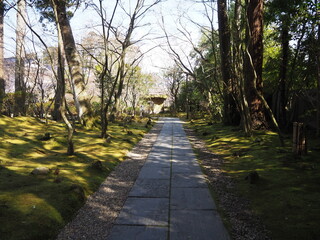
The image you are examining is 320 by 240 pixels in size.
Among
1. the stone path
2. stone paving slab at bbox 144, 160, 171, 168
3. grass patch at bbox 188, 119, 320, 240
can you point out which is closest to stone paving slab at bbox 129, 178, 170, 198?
the stone path

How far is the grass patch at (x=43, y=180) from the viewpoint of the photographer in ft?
9.94

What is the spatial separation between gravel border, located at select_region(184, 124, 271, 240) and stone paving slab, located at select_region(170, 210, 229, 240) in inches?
7.0

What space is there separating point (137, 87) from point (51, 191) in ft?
77.5

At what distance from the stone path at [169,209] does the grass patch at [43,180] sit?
2.75ft

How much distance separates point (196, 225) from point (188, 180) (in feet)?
6.32

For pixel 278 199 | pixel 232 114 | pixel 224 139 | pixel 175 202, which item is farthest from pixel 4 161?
pixel 232 114

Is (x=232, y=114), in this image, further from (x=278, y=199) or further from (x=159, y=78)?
(x=159, y=78)

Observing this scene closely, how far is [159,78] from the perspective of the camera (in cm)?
3647

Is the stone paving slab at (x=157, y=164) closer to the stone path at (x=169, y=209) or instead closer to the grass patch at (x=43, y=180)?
the stone path at (x=169, y=209)

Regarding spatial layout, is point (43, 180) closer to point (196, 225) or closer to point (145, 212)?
point (145, 212)

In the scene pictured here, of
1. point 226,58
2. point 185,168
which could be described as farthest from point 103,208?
point 226,58

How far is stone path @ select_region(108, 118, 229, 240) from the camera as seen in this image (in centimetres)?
296

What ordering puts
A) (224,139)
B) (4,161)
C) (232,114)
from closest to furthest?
1. (4,161)
2. (224,139)
3. (232,114)

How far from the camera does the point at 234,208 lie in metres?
3.74
